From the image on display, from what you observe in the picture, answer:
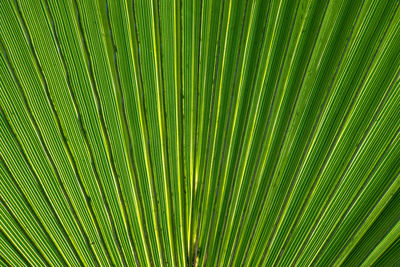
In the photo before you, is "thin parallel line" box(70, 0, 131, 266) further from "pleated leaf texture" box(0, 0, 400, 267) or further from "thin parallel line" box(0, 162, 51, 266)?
"thin parallel line" box(0, 162, 51, 266)

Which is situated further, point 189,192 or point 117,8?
point 189,192

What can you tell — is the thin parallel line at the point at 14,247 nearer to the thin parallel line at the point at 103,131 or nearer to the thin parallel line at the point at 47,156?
the thin parallel line at the point at 47,156

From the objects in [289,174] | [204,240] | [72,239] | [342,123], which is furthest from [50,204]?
[342,123]

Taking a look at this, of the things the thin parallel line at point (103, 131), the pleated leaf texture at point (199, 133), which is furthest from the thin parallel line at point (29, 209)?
the thin parallel line at point (103, 131)

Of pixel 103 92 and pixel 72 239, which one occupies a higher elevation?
pixel 103 92

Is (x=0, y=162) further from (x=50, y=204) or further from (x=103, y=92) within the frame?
(x=103, y=92)

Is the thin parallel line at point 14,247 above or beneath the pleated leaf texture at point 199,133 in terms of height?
beneath

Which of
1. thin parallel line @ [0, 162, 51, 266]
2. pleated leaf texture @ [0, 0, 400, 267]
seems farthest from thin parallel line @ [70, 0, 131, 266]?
thin parallel line @ [0, 162, 51, 266]

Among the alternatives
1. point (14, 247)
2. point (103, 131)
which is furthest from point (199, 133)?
point (14, 247)

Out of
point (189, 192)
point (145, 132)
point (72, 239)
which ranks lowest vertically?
point (72, 239)
